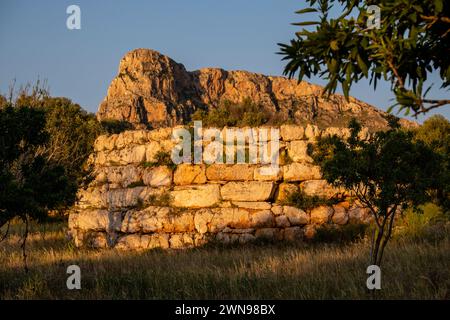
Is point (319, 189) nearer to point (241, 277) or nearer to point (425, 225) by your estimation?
point (425, 225)

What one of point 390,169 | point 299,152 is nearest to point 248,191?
point 299,152

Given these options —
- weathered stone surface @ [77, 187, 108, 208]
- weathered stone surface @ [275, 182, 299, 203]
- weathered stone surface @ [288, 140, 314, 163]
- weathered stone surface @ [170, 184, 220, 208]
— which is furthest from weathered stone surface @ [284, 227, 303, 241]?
weathered stone surface @ [77, 187, 108, 208]

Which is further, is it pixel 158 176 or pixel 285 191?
pixel 158 176

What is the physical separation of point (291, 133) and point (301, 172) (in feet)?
4.37

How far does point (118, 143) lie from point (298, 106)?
4153 centimetres

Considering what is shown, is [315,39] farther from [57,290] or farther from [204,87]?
[204,87]

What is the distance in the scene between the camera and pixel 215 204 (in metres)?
13.7

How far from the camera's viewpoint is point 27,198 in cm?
713

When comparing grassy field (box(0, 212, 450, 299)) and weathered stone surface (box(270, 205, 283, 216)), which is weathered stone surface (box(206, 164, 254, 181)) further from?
grassy field (box(0, 212, 450, 299))

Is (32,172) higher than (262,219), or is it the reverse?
(32,172)

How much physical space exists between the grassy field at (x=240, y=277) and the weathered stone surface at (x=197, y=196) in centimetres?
239

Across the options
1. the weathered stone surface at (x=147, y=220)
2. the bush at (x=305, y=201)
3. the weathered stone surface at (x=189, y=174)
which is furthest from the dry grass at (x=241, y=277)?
the weathered stone surface at (x=189, y=174)

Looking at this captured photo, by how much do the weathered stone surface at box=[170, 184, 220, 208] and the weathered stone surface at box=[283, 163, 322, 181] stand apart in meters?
2.27
